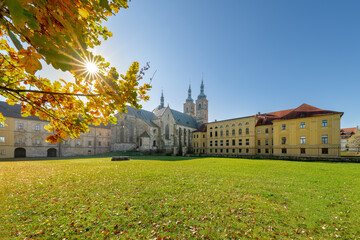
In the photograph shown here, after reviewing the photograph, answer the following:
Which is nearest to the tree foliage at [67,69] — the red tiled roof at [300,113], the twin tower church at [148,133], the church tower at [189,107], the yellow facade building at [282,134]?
the yellow facade building at [282,134]

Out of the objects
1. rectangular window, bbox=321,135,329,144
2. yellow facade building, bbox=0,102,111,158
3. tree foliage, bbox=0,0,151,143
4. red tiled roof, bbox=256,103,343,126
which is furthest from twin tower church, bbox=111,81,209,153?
tree foliage, bbox=0,0,151,143

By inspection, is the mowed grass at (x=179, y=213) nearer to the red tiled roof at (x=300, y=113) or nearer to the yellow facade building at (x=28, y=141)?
the red tiled roof at (x=300, y=113)

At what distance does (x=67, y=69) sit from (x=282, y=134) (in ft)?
122

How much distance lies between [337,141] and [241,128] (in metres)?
17.1

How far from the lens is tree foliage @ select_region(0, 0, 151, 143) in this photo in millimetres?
1253

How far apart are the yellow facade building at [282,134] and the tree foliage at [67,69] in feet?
110

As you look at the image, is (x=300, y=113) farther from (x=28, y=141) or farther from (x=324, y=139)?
(x=28, y=141)

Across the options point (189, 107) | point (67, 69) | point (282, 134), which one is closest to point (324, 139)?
point (282, 134)

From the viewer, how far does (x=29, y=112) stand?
261 cm

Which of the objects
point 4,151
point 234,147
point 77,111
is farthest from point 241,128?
point 4,151

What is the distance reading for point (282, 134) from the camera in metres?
30.5

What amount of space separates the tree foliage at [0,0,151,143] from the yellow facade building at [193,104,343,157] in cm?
3348

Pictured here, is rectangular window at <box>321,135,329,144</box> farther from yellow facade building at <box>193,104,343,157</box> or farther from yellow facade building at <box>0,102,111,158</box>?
yellow facade building at <box>0,102,111,158</box>

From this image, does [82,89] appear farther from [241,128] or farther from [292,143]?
[241,128]
